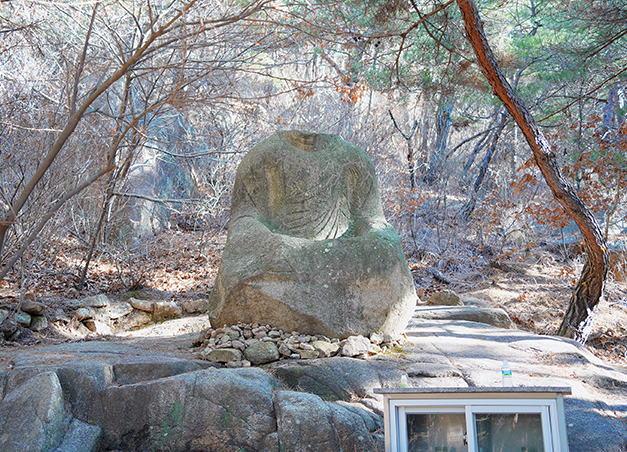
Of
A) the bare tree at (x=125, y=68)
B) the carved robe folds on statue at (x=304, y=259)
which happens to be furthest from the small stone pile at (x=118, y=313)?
the carved robe folds on statue at (x=304, y=259)

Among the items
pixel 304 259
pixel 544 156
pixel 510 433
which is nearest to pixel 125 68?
pixel 304 259

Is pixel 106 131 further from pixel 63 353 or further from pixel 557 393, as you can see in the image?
pixel 557 393

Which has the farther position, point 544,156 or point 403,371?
point 544,156

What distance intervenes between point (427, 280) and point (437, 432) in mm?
7326

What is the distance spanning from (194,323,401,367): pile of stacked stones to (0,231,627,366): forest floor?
8.04 ft

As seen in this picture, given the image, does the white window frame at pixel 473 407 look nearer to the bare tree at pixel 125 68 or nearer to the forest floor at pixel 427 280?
the bare tree at pixel 125 68

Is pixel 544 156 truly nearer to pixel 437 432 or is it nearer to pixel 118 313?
pixel 437 432

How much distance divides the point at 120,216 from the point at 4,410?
6211mm

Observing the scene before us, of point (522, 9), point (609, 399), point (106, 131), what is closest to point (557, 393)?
point (609, 399)

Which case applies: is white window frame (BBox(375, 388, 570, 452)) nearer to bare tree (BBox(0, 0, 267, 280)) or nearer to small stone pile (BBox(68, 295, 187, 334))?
bare tree (BBox(0, 0, 267, 280))

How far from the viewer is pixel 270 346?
414cm

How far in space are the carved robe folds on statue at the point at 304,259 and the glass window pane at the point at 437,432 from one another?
5.87 feet

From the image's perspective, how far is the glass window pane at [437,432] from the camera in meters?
2.52

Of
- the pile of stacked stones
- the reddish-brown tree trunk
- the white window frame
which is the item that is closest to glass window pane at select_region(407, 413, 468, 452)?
the white window frame
